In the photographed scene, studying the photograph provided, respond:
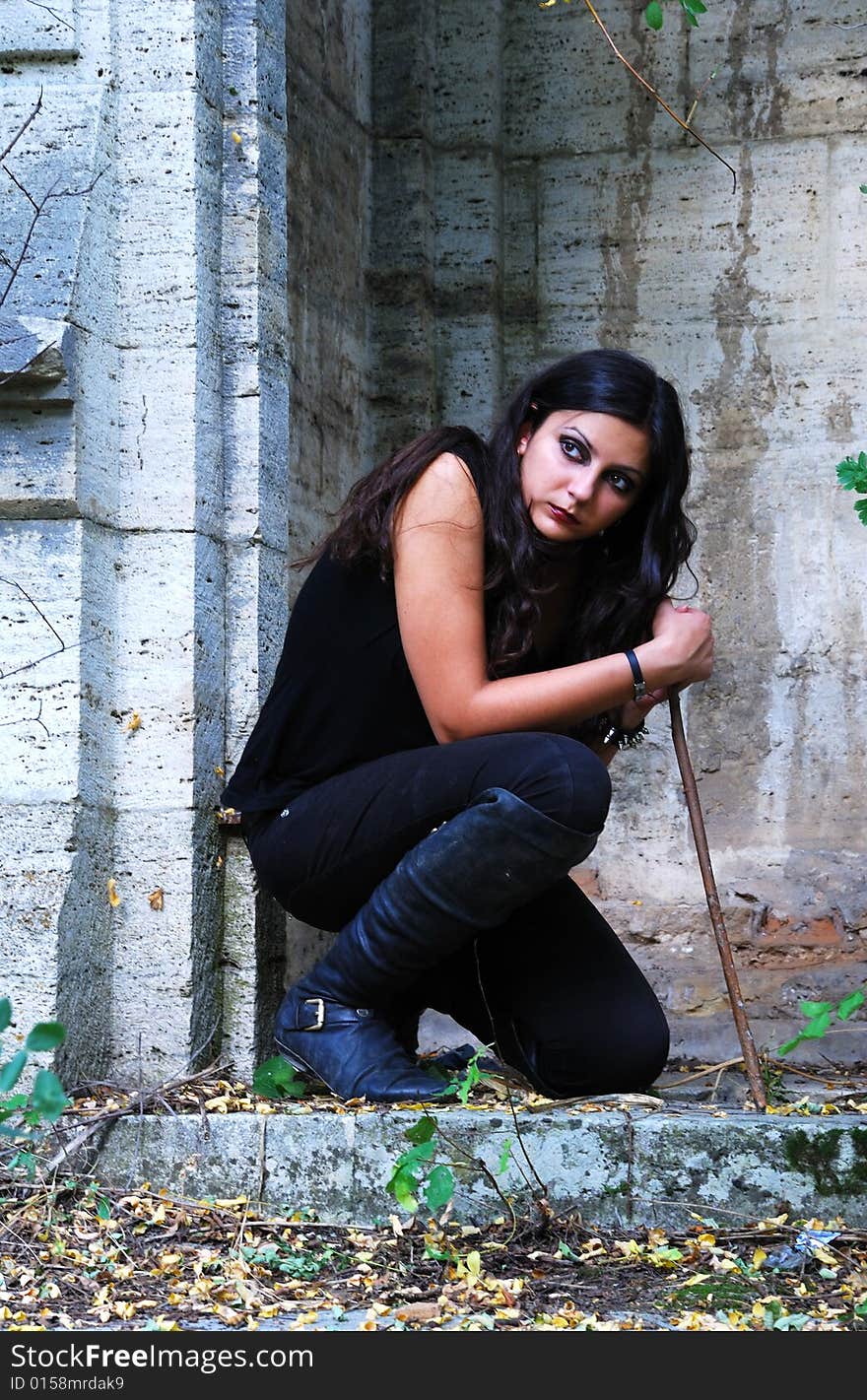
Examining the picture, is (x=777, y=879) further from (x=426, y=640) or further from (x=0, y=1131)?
(x=0, y=1131)

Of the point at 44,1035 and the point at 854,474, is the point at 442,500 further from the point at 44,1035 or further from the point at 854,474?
the point at 44,1035

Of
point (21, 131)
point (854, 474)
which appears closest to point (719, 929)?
point (854, 474)

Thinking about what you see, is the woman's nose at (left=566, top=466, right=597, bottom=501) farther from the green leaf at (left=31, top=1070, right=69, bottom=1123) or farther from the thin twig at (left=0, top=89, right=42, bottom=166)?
→ the green leaf at (left=31, top=1070, right=69, bottom=1123)

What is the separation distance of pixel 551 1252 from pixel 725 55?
3.18 m

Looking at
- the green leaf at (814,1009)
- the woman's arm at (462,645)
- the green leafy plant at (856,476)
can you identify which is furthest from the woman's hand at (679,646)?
the green leaf at (814,1009)

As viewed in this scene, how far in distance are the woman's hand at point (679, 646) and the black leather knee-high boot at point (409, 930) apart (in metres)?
0.34

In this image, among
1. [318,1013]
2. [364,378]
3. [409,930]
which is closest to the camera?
[409,930]

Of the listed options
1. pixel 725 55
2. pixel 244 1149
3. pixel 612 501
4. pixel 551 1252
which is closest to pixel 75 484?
pixel 612 501

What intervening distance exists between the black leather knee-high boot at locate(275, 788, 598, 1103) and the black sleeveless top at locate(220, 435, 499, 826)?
298mm

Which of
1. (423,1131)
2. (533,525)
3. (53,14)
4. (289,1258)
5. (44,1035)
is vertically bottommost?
(289,1258)

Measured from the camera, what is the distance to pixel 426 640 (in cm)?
261

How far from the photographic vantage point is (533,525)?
267cm

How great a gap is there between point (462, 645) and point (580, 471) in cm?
36

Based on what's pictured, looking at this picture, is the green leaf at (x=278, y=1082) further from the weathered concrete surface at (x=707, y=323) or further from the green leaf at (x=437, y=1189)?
the weathered concrete surface at (x=707, y=323)
